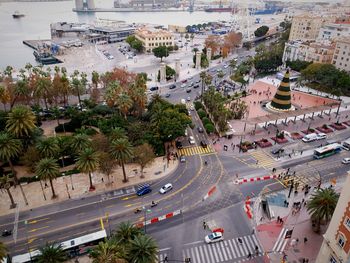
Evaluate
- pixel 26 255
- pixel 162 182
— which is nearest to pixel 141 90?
pixel 162 182

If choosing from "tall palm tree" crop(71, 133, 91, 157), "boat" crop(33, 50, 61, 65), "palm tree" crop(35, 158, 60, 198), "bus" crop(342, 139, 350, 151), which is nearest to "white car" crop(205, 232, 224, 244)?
"palm tree" crop(35, 158, 60, 198)

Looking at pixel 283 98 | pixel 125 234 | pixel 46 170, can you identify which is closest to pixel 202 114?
pixel 283 98

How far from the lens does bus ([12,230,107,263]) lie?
40438 millimetres

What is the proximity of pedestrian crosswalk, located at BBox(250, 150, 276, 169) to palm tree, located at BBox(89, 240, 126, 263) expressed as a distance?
40.0m

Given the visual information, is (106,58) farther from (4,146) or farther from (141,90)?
(4,146)

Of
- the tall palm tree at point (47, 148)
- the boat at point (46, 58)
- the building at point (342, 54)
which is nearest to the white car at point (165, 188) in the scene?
the tall palm tree at point (47, 148)

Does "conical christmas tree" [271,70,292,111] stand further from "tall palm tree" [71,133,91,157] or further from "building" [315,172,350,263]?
"tall palm tree" [71,133,91,157]

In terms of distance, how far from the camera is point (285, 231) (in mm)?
46719

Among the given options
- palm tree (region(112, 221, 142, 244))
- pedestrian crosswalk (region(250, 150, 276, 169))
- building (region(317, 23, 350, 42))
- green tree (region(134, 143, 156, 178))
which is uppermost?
building (region(317, 23, 350, 42))

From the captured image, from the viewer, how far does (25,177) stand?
2341 inches

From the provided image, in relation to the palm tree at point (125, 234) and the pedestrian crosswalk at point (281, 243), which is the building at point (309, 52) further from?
the palm tree at point (125, 234)

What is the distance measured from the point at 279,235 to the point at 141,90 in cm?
5052

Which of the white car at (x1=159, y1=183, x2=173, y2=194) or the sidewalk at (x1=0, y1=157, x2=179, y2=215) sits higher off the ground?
the white car at (x1=159, y1=183, x2=173, y2=194)

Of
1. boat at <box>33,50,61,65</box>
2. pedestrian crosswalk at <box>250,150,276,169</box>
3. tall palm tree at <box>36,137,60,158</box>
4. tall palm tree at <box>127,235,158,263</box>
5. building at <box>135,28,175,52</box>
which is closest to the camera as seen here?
tall palm tree at <box>127,235,158,263</box>
